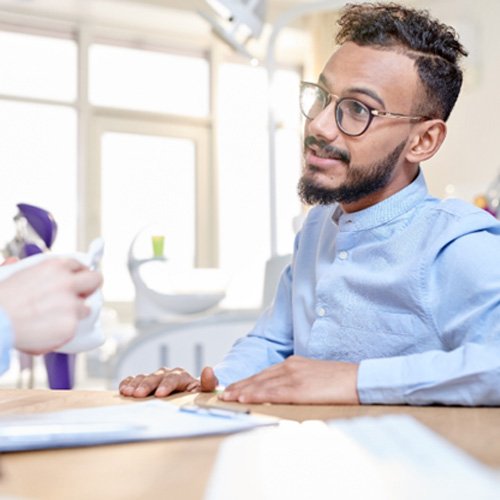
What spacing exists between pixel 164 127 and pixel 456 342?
5475 mm

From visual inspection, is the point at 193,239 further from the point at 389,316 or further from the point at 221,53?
the point at 389,316

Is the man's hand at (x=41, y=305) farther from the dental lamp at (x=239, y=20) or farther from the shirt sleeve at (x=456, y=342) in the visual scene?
the dental lamp at (x=239, y=20)

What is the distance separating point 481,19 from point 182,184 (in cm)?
252

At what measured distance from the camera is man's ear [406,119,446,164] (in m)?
1.28

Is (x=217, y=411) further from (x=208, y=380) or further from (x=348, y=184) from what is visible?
(x=348, y=184)

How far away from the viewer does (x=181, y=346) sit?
2.02 meters

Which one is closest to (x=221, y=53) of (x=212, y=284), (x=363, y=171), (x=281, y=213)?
(x=281, y=213)

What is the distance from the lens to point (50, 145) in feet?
19.5

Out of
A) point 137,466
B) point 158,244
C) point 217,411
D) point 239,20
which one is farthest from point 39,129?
point 137,466

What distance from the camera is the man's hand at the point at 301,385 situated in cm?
89

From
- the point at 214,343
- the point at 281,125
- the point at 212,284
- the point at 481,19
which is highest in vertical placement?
the point at 481,19

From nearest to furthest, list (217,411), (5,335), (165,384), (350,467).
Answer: (350,467), (5,335), (217,411), (165,384)

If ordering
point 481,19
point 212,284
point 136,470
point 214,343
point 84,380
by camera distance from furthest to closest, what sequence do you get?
1. point 481,19
2. point 84,380
3. point 212,284
4. point 214,343
5. point 136,470

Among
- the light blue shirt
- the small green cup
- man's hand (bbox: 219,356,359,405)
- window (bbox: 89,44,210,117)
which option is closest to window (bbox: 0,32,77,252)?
window (bbox: 89,44,210,117)
